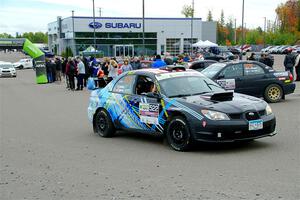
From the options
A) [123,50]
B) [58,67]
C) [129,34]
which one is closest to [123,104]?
[58,67]

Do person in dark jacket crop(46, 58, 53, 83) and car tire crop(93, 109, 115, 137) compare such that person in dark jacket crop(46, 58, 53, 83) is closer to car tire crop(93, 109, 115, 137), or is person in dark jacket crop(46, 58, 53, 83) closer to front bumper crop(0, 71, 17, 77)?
front bumper crop(0, 71, 17, 77)

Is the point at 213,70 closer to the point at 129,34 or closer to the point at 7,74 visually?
the point at 7,74

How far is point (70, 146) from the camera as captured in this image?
31.4 feet

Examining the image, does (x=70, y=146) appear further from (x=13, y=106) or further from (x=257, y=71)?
(x=13, y=106)

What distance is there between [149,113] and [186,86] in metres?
0.91

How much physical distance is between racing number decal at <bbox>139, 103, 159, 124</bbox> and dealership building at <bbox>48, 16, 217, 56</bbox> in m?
64.9

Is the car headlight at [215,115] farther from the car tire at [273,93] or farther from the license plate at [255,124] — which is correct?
the car tire at [273,93]

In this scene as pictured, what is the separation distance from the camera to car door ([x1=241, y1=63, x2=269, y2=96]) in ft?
50.1

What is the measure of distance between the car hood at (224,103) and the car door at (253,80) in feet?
21.7

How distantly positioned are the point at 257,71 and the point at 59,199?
1097cm

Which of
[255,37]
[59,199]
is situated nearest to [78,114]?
[59,199]

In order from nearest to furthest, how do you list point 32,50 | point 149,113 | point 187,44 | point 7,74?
point 149,113
point 32,50
point 7,74
point 187,44

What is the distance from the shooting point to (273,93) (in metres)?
15.5

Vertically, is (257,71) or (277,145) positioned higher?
(257,71)
